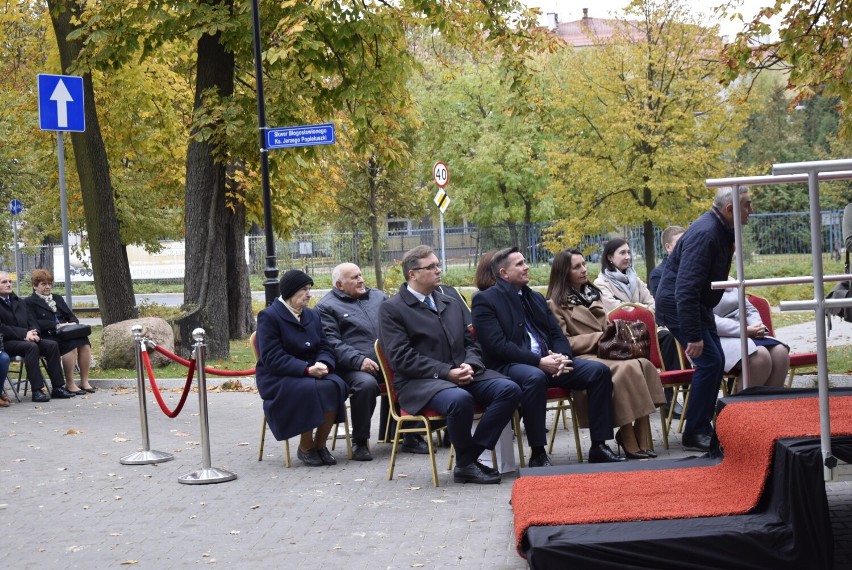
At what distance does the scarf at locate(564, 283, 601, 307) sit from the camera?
9555 millimetres

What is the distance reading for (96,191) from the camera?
59.4 feet

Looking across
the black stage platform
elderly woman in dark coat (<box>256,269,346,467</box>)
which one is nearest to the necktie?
elderly woman in dark coat (<box>256,269,346,467</box>)

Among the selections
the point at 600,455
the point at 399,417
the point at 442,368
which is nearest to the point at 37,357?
the point at 399,417

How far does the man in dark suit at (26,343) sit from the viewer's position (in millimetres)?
14031

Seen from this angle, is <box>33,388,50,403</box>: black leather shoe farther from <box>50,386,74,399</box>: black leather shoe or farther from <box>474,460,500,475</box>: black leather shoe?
<box>474,460,500,475</box>: black leather shoe

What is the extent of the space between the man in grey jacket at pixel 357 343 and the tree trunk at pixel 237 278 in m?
8.93

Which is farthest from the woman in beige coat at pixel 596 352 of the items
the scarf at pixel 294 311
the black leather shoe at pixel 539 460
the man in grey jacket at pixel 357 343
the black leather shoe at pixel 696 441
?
the scarf at pixel 294 311

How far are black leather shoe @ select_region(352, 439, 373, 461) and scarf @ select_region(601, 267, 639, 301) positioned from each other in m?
3.16

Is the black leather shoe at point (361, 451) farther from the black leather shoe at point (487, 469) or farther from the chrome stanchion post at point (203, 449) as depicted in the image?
the black leather shoe at point (487, 469)

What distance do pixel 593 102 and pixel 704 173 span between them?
3.15 meters

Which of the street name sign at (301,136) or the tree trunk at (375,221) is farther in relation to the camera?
the tree trunk at (375,221)

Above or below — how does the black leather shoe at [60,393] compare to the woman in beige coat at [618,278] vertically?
below

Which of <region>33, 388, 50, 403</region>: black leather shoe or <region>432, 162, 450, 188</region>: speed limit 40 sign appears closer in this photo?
<region>33, 388, 50, 403</region>: black leather shoe

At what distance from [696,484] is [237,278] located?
15.4 m
